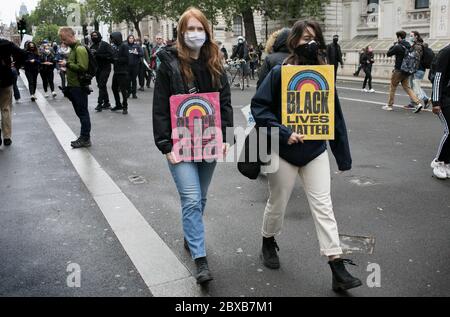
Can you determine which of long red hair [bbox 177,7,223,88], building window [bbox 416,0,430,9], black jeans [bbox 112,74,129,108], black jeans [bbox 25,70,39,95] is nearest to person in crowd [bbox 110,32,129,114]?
black jeans [bbox 112,74,129,108]

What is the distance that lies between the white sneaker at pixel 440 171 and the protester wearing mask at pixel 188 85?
417cm

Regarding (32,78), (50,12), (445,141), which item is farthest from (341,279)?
(50,12)

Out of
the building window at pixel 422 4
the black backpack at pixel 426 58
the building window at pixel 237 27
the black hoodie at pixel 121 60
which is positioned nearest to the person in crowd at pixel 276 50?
the black hoodie at pixel 121 60

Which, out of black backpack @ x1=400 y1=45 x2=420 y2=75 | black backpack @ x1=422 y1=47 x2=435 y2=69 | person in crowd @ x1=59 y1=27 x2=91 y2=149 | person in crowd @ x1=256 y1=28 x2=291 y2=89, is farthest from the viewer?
black backpack @ x1=422 y1=47 x2=435 y2=69

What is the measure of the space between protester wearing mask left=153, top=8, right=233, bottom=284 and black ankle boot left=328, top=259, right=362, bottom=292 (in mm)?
864

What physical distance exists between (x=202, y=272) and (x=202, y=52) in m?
1.60

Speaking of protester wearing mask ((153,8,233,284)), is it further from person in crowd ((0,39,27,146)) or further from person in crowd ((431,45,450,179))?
person in crowd ((0,39,27,146))

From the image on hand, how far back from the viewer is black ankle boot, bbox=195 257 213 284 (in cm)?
382

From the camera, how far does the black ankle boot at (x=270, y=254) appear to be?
13.9ft

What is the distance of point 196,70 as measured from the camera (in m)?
3.97

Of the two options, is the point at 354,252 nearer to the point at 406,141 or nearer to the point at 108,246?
the point at 108,246

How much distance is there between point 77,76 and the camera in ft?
29.8

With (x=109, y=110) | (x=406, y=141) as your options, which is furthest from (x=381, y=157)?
(x=109, y=110)
